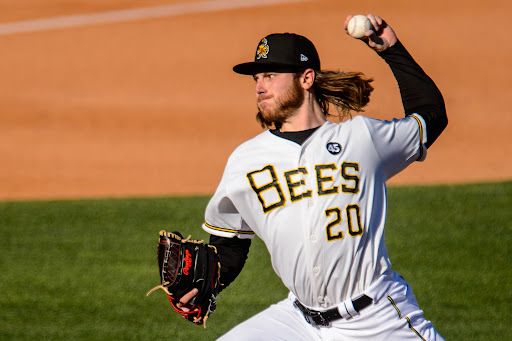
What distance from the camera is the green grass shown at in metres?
7.96

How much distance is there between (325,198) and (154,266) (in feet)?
14.7

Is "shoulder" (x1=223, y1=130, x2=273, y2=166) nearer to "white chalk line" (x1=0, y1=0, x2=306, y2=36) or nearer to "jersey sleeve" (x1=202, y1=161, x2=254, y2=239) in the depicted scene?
"jersey sleeve" (x1=202, y1=161, x2=254, y2=239)

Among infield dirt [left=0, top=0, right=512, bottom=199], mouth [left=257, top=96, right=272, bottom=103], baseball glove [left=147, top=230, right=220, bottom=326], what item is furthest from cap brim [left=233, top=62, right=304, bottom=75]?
infield dirt [left=0, top=0, right=512, bottom=199]

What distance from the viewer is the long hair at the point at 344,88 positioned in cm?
543

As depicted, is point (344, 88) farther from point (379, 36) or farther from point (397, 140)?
point (397, 140)

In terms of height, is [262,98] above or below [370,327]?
above

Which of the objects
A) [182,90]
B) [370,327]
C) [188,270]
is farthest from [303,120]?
[182,90]

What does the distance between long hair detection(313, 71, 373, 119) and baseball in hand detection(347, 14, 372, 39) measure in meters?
0.25

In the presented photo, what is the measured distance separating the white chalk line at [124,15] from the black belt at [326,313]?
1169 centimetres

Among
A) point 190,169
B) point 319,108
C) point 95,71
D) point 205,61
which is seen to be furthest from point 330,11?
point 319,108

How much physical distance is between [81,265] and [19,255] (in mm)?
688

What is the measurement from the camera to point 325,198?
5008mm

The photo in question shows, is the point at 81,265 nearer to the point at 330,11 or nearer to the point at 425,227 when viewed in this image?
the point at 425,227

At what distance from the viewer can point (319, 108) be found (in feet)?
17.9
